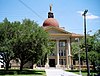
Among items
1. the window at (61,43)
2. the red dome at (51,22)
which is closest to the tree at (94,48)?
the window at (61,43)

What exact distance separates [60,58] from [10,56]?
31.1m

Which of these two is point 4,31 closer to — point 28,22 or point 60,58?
point 28,22

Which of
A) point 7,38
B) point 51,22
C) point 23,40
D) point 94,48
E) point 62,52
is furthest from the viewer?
point 51,22

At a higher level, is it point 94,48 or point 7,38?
point 7,38

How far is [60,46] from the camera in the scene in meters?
74.2

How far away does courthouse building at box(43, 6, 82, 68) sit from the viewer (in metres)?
71.4

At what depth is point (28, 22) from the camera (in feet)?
149

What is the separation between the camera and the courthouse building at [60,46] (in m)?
71.4

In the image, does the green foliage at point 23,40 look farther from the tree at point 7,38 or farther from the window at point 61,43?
the window at point 61,43

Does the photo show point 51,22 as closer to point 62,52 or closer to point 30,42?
point 62,52

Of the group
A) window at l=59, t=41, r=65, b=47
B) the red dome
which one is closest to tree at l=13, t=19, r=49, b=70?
window at l=59, t=41, r=65, b=47

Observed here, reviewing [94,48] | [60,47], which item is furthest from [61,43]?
[94,48]

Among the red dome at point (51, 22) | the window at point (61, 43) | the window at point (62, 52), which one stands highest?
the red dome at point (51, 22)

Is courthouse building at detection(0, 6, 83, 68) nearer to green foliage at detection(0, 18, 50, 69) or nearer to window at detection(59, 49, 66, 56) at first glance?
window at detection(59, 49, 66, 56)
